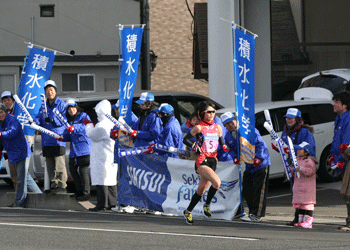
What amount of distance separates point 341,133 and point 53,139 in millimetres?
4956

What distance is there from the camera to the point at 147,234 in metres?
8.28

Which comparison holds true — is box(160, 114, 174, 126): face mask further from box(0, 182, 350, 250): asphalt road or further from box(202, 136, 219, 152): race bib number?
box(0, 182, 350, 250): asphalt road

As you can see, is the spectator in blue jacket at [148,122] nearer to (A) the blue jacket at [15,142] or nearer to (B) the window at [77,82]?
(A) the blue jacket at [15,142]

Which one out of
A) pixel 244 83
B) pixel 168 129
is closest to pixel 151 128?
pixel 168 129

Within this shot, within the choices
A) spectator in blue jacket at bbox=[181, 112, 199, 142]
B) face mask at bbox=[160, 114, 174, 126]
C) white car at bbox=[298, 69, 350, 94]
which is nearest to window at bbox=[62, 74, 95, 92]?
white car at bbox=[298, 69, 350, 94]

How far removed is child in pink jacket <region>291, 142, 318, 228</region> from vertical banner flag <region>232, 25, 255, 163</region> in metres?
0.87

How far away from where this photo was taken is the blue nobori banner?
9.98 meters

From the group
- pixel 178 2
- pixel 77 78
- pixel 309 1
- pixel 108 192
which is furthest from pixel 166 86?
pixel 108 192

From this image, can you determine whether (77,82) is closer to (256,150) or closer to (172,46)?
(172,46)

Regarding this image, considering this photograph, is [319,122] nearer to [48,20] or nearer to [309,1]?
[309,1]

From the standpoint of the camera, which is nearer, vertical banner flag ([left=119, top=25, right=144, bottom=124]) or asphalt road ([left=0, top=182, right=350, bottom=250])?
asphalt road ([left=0, top=182, right=350, bottom=250])

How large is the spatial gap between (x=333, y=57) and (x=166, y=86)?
2152 cm

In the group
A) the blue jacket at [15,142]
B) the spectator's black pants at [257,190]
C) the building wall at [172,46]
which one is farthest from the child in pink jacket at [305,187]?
the building wall at [172,46]

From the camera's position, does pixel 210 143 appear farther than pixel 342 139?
Yes
